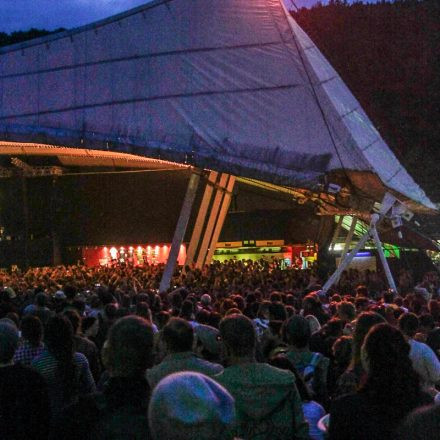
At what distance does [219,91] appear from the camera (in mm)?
18359

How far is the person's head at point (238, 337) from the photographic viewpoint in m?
4.11

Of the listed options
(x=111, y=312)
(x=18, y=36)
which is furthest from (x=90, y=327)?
(x=18, y=36)

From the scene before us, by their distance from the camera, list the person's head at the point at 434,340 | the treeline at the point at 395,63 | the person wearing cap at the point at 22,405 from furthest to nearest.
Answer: the treeline at the point at 395,63, the person's head at the point at 434,340, the person wearing cap at the point at 22,405

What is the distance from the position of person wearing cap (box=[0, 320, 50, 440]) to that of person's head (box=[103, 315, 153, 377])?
690 millimetres

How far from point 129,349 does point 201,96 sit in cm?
1541

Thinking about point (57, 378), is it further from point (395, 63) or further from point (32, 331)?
point (395, 63)

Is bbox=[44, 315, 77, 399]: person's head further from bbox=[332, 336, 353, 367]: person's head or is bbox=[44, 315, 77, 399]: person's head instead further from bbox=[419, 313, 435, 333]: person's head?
bbox=[419, 313, 435, 333]: person's head

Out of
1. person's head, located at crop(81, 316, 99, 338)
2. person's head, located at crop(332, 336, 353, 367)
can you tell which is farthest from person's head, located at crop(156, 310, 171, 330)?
person's head, located at crop(332, 336, 353, 367)

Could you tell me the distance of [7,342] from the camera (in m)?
4.52

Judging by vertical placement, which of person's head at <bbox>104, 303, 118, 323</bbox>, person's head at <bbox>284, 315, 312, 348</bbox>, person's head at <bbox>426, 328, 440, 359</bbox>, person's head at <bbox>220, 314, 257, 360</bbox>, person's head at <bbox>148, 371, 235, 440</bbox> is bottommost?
person's head at <bbox>104, 303, 118, 323</bbox>

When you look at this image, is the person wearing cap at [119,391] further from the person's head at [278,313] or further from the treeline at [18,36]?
the treeline at [18,36]

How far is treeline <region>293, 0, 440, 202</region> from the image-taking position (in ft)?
128

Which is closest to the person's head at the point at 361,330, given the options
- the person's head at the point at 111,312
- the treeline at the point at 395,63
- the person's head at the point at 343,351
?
the person's head at the point at 343,351

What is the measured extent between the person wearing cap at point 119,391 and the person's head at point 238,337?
729mm
